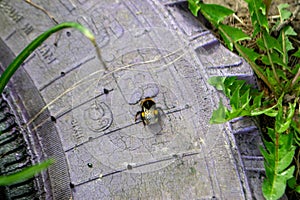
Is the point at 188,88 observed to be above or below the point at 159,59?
below

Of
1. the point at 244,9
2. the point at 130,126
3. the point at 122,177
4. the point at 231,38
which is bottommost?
the point at 122,177

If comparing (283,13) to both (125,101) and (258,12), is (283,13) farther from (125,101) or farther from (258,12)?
(125,101)

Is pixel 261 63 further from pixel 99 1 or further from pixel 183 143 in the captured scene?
pixel 99 1

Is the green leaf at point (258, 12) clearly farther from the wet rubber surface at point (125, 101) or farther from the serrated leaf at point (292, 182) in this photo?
the serrated leaf at point (292, 182)

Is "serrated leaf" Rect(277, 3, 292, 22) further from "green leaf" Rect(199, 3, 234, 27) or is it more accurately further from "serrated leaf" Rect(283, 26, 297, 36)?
"green leaf" Rect(199, 3, 234, 27)

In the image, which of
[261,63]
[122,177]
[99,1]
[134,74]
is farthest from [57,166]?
[261,63]
